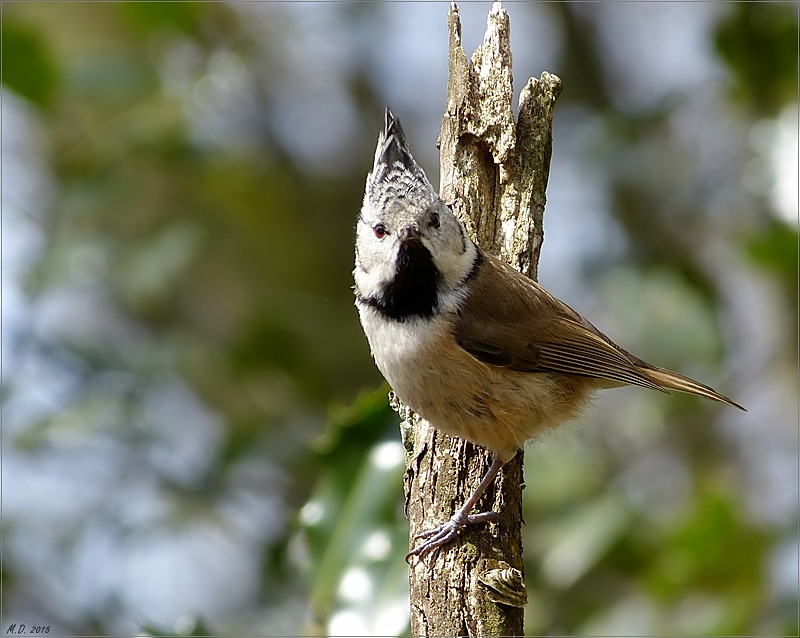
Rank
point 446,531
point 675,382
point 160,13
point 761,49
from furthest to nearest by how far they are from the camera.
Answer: point 160,13 < point 761,49 < point 675,382 < point 446,531

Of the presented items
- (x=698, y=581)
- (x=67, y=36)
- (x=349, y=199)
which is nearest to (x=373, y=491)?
(x=698, y=581)

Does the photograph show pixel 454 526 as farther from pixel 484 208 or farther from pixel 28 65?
pixel 28 65

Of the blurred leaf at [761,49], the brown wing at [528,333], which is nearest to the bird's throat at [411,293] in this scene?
the brown wing at [528,333]

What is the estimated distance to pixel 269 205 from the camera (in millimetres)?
6090

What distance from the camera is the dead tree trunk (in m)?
2.71

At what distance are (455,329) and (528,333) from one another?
0.93 feet

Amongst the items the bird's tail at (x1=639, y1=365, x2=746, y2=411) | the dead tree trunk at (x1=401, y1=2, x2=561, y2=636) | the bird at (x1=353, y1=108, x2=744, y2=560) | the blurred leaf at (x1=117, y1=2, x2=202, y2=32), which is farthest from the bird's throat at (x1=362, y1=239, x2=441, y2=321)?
the blurred leaf at (x1=117, y1=2, x2=202, y2=32)

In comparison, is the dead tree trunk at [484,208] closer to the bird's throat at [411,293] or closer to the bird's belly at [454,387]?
the bird's belly at [454,387]

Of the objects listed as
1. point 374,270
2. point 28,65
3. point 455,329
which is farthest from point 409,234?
point 28,65

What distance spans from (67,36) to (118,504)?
4.08m

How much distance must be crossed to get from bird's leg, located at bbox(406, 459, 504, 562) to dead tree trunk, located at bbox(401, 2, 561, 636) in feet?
0.07

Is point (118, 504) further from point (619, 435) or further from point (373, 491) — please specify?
point (619, 435)

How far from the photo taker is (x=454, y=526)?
2689 millimetres

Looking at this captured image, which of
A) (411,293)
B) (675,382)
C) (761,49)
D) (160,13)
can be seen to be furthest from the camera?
(160,13)
